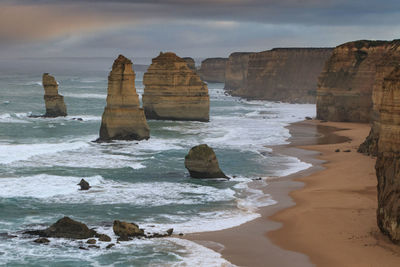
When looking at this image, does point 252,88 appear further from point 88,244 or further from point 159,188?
point 88,244

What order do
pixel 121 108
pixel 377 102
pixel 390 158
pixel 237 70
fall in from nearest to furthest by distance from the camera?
1. pixel 390 158
2. pixel 377 102
3. pixel 121 108
4. pixel 237 70

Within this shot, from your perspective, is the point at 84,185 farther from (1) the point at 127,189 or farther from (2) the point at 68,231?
(2) the point at 68,231

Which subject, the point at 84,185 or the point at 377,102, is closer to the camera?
the point at 84,185

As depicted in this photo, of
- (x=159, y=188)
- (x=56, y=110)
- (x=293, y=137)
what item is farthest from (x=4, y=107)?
(x=159, y=188)

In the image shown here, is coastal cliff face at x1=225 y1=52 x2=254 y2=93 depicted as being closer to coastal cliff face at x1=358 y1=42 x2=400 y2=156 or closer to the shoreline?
coastal cliff face at x1=358 y1=42 x2=400 y2=156

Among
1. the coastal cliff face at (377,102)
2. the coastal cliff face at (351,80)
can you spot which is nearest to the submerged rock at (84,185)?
the coastal cliff face at (377,102)

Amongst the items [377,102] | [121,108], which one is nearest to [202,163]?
[121,108]

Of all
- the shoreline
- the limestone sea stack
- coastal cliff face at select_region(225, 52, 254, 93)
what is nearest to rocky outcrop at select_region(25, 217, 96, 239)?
the shoreline

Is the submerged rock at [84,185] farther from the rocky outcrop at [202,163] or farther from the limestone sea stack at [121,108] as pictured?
the limestone sea stack at [121,108]
